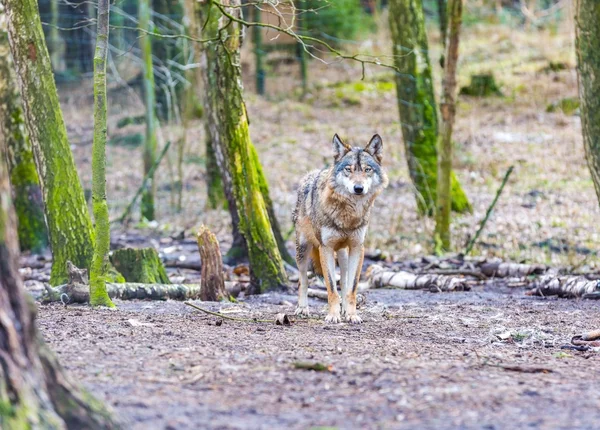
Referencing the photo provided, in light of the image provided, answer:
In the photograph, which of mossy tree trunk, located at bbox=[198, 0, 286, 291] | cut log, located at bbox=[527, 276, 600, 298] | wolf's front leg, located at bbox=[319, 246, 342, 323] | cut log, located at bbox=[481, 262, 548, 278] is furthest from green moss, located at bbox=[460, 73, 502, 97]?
wolf's front leg, located at bbox=[319, 246, 342, 323]

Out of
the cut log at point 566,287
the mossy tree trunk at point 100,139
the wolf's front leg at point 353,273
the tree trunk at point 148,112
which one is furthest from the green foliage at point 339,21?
the mossy tree trunk at point 100,139

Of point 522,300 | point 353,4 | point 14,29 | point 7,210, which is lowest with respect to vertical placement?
point 522,300

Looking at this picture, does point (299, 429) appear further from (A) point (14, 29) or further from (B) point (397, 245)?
(B) point (397, 245)

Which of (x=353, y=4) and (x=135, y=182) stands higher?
(x=353, y=4)

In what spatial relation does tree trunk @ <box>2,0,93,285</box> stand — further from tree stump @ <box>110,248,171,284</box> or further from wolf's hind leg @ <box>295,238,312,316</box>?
wolf's hind leg @ <box>295,238,312,316</box>

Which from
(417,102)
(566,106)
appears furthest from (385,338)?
(566,106)

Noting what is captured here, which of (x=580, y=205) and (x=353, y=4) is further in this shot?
(x=353, y=4)

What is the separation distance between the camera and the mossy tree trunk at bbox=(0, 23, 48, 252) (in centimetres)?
1175

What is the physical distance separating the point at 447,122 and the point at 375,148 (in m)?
4.48

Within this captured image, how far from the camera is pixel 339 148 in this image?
8.31m

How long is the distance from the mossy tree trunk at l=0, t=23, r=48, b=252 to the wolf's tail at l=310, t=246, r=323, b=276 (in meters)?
5.14

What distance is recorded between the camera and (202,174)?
20047 mm

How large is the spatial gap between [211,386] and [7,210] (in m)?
1.61

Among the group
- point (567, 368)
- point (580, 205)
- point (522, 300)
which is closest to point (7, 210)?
point (567, 368)
